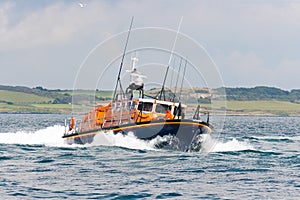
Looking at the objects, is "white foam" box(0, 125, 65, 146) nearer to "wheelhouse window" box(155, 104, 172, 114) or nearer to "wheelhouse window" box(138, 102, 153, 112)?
"wheelhouse window" box(138, 102, 153, 112)

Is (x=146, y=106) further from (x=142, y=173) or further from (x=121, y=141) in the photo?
(x=142, y=173)

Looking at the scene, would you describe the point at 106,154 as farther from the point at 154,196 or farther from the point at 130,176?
the point at 154,196

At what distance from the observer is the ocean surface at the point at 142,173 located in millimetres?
21484

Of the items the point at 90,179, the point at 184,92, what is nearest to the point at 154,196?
the point at 90,179

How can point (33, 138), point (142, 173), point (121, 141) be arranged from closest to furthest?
point (142, 173), point (121, 141), point (33, 138)

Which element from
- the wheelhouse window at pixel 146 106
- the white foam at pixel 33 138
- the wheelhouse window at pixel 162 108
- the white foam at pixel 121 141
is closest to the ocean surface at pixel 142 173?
the white foam at pixel 121 141

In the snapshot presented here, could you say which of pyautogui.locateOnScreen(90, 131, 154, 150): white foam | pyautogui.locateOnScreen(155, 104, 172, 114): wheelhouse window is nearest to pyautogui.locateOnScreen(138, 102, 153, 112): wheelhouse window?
pyautogui.locateOnScreen(155, 104, 172, 114): wheelhouse window

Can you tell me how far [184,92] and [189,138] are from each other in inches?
254

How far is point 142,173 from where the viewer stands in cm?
2617

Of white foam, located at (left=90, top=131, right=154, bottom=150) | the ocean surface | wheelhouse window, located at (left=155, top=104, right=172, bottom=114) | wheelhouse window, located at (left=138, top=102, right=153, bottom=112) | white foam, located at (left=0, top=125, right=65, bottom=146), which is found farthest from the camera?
white foam, located at (left=0, top=125, right=65, bottom=146)

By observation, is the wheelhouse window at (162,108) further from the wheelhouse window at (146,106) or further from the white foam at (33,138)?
the white foam at (33,138)

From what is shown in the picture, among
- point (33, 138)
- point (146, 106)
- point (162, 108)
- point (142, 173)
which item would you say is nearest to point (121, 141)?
point (146, 106)

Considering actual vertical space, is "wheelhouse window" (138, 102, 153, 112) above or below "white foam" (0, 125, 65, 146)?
above

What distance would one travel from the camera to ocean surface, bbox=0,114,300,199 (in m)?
21.5
